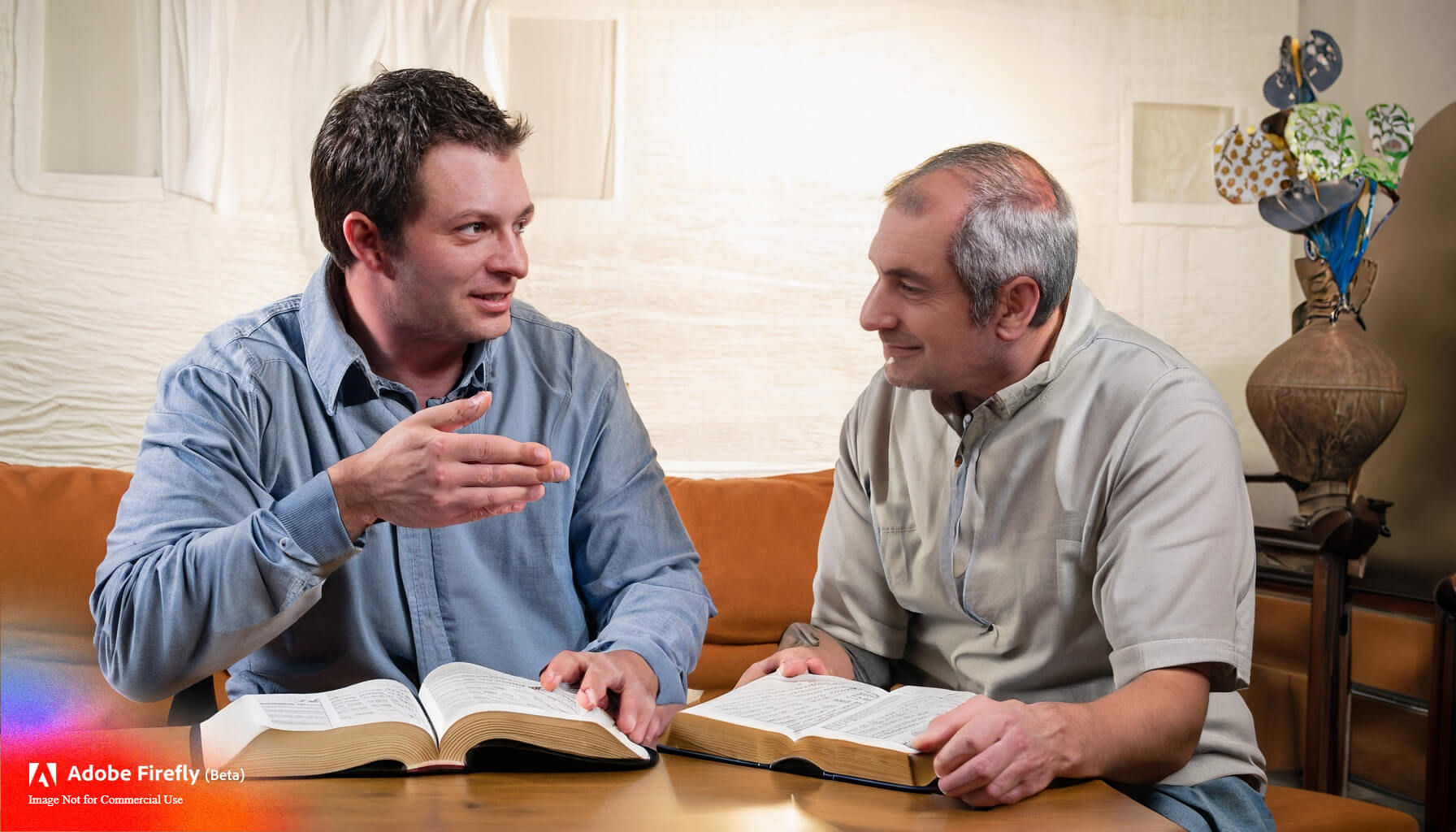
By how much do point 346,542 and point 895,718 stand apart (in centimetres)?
59

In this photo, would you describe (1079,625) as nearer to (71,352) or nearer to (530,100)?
(530,100)

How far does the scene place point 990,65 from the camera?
3021mm

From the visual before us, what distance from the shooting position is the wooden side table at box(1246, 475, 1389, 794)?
92.7 inches

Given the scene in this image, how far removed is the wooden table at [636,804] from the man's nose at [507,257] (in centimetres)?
69

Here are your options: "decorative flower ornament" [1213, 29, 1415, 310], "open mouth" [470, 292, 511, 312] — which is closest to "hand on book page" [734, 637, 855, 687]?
"open mouth" [470, 292, 511, 312]

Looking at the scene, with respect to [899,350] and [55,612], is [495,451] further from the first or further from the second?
[55,612]

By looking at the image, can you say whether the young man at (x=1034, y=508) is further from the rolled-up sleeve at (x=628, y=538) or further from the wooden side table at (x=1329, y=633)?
the wooden side table at (x=1329, y=633)

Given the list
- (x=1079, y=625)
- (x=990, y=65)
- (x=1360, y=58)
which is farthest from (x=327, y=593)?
(x=1360, y=58)

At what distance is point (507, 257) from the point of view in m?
1.46

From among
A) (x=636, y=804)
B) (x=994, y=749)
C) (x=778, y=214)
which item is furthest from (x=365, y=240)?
(x=778, y=214)

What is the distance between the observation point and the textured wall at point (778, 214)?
2.68m

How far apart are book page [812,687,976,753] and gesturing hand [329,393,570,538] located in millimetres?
365

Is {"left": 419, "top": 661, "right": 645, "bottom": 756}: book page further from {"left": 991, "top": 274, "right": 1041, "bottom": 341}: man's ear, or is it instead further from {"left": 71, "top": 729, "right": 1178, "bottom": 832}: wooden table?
Result: {"left": 991, "top": 274, "right": 1041, "bottom": 341}: man's ear

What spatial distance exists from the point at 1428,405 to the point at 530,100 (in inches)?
92.2
